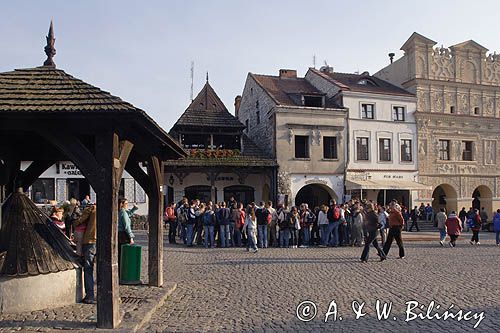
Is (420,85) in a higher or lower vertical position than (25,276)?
higher

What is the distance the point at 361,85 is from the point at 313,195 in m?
8.07

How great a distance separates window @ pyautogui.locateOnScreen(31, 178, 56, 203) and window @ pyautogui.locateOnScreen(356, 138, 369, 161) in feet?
59.7

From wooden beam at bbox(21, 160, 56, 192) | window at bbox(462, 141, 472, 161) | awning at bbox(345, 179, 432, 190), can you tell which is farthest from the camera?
window at bbox(462, 141, 472, 161)

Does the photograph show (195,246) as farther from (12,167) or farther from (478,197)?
(478,197)

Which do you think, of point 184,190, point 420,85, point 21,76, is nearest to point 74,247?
point 21,76

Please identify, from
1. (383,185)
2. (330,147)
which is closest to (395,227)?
(383,185)

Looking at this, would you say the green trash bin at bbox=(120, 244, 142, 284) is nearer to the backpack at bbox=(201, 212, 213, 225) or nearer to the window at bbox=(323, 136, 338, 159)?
the backpack at bbox=(201, 212, 213, 225)

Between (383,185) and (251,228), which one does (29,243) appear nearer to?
(251,228)

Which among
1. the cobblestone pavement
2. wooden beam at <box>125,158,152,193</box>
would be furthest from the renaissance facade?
wooden beam at <box>125,158,152,193</box>

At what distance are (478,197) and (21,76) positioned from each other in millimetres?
35004

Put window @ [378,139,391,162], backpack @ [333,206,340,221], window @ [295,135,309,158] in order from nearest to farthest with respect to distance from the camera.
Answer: backpack @ [333,206,340,221]
window @ [295,135,309,158]
window @ [378,139,391,162]

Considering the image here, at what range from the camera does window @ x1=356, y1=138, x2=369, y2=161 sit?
106 ft

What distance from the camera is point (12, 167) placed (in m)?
9.52

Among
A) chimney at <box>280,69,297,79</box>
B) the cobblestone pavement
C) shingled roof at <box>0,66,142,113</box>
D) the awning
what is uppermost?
chimney at <box>280,69,297,79</box>
